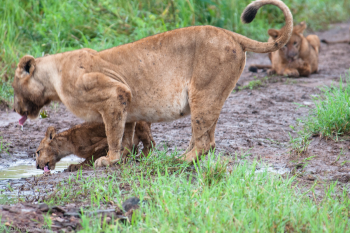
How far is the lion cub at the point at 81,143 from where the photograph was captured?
5.00 meters

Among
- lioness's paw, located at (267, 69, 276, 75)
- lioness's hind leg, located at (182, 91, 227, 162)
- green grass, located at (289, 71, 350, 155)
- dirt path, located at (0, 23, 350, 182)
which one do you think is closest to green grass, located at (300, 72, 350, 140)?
green grass, located at (289, 71, 350, 155)

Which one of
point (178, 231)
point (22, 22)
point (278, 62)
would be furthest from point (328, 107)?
point (22, 22)

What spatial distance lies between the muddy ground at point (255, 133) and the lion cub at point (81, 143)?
0.37 meters

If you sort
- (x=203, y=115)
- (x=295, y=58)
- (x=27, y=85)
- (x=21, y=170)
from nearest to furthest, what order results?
(x=203, y=115) → (x=27, y=85) → (x=21, y=170) → (x=295, y=58)

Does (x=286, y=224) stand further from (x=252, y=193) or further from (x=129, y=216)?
(x=129, y=216)

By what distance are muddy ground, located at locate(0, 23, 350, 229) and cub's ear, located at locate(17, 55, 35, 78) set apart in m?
1.06

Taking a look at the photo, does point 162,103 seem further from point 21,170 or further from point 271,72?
point 271,72

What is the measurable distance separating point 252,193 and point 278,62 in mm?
6379

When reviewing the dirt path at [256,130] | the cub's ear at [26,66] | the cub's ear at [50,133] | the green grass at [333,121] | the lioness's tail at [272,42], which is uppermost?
the lioness's tail at [272,42]

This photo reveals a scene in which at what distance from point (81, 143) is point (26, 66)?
1028 millimetres

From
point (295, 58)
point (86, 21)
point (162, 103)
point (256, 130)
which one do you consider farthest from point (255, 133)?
point (86, 21)

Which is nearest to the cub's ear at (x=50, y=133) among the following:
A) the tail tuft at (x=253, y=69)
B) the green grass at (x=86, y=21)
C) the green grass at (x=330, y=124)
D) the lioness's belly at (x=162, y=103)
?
the lioness's belly at (x=162, y=103)

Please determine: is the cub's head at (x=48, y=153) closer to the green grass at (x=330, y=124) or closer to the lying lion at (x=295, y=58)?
the green grass at (x=330, y=124)

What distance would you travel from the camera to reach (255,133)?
573cm
